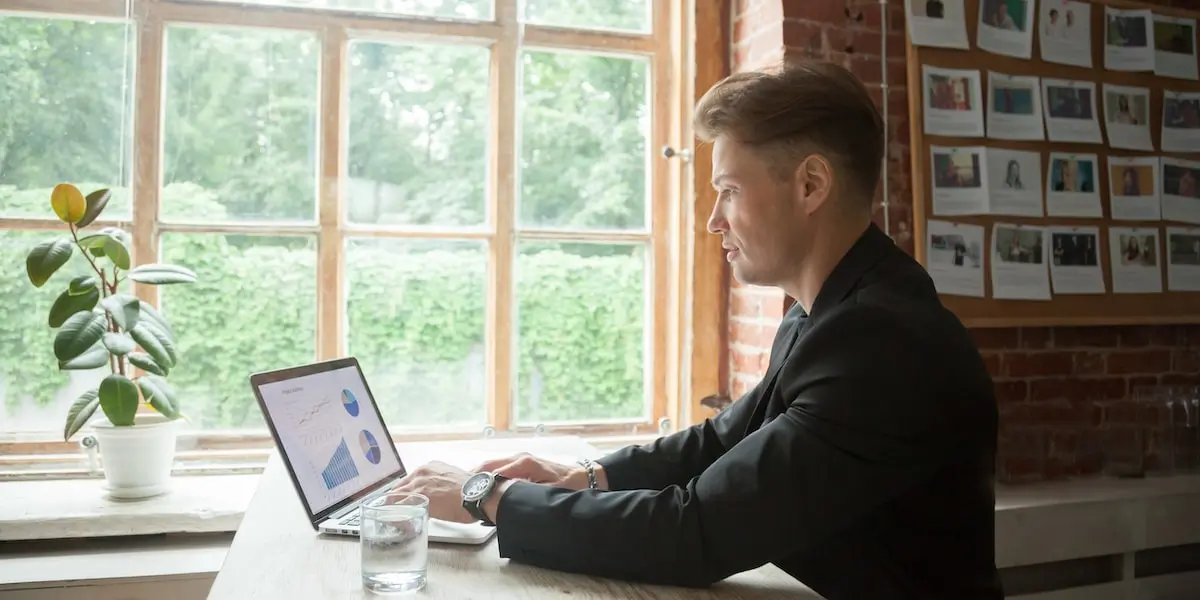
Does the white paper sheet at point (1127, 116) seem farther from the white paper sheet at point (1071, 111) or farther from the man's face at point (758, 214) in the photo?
the man's face at point (758, 214)

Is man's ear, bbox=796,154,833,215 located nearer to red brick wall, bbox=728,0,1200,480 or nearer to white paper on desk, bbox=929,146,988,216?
red brick wall, bbox=728,0,1200,480

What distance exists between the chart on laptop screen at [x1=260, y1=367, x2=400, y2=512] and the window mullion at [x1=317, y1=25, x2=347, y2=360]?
2.94 feet

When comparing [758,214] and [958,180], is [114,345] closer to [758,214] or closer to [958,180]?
[758,214]

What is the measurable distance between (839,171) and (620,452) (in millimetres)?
630

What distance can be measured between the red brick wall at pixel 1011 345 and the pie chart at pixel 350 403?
1195 millimetres

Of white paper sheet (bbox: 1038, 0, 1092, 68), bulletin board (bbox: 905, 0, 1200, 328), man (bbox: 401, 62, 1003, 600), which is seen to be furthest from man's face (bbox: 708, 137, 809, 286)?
white paper sheet (bbox: 1038, 0, 1092, 68)

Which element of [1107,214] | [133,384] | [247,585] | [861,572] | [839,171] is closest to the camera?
[247,585]

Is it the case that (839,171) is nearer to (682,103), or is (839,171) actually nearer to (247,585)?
(247,585)

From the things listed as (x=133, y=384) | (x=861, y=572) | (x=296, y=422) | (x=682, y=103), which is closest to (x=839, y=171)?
(x=861, y=572)

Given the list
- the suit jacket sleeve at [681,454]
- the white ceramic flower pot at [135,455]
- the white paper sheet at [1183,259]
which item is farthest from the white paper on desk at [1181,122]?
the white ceramic flower pot at [135,455]

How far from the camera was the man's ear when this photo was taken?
137 centimetres

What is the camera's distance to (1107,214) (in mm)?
2680

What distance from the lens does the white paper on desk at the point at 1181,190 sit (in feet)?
9.04

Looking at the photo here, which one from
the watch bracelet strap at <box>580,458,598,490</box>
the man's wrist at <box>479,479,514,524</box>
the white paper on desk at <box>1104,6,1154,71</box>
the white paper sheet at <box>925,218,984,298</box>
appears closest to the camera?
the man's wrist at <box>479,479,514,524</box>
